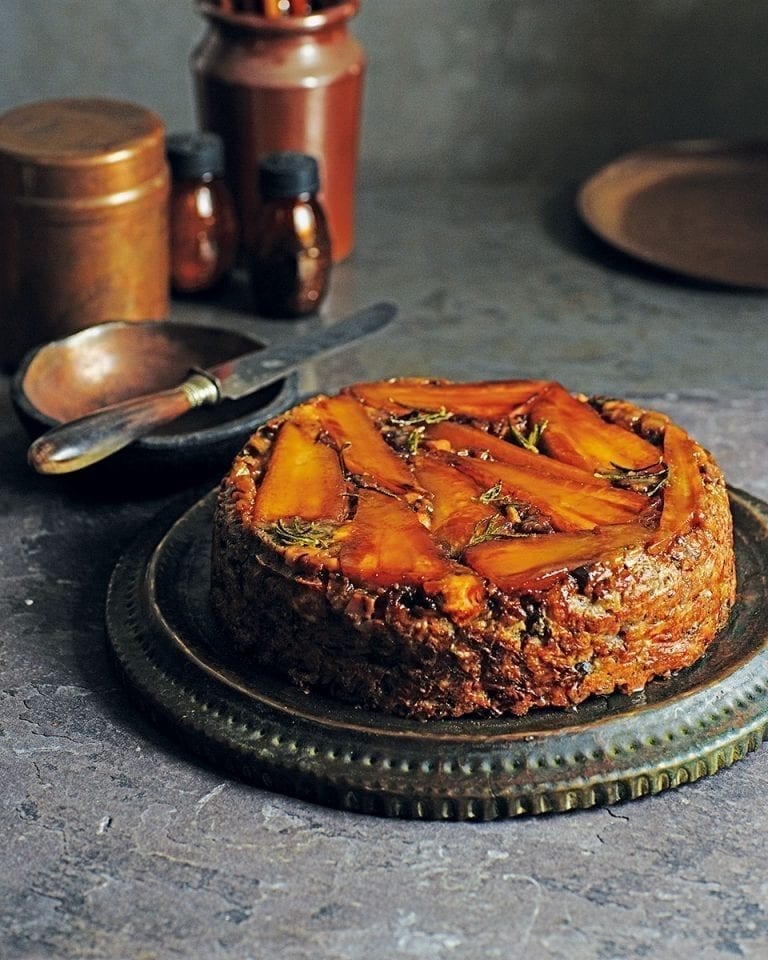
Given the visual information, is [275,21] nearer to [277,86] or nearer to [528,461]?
[277,86]

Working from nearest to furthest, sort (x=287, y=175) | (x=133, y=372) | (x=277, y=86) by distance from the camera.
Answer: (x=133, y=372) < (x=287, y=175) < (x=277, y=86)

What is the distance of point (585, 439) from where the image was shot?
4.91 feet

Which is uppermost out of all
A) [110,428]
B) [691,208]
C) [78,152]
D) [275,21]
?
[275,21]

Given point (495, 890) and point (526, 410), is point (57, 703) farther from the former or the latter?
point (526, 410)

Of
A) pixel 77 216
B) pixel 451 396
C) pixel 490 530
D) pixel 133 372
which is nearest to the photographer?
pixel 490 530

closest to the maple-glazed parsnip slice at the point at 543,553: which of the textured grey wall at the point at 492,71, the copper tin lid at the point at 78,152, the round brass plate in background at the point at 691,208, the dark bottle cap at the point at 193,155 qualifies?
the copper tin lid at the point at 78,152

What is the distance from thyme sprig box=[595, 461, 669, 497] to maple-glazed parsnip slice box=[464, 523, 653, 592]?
0.26 feet

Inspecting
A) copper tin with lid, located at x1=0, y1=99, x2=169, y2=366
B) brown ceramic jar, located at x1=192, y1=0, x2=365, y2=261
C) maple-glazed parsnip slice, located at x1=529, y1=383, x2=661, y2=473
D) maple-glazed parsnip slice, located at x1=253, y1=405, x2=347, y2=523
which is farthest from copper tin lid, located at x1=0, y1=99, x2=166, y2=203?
maple-glazed parsnip slice, located at x1=529, y1=383, x2=661, y2=473

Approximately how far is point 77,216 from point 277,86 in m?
0.49

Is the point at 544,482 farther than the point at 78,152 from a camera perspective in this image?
No

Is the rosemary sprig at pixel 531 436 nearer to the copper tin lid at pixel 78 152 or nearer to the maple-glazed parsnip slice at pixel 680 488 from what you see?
the maple-glazed parsnip slice at pixel 680 488

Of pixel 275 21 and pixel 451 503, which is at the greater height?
pixel 275 21

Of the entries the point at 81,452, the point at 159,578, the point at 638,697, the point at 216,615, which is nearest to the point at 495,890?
the point at 638,697

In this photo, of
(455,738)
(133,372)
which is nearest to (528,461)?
(455,738)
